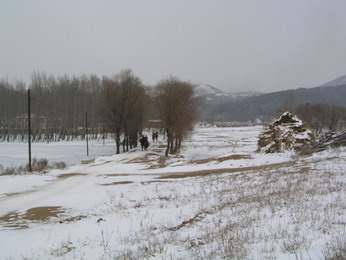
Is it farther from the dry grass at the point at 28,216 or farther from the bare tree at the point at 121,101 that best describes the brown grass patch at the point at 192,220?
the bare tree at the point at 121,101

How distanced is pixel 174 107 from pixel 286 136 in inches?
630

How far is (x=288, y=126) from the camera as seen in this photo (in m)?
28.4

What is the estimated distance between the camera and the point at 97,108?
192 feet

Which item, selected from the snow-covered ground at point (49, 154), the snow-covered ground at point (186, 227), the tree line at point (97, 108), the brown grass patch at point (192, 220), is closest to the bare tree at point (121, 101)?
the tree line at point (97, 108)

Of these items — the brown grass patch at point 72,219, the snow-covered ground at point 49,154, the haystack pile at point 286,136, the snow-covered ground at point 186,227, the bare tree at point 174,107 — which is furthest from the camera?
the bare tree at point 174,107

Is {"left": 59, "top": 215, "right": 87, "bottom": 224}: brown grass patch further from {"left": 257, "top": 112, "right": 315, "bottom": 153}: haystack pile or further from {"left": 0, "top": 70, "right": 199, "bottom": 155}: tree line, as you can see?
{"left": 0, "top": 70, "right": 199, "bottom": 155}: tree line

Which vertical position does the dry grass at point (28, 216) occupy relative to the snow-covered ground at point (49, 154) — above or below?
above

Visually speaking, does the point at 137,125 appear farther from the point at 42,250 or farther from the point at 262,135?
the point at 42,250

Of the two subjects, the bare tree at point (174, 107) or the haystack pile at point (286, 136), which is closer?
the haystack pile at point (286, 136)

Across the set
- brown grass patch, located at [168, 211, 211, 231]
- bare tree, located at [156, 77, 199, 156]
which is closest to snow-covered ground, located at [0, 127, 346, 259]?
brown grass patch, located at [168, 211, 211, 231]

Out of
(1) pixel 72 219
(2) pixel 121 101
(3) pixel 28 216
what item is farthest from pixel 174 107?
(1) pixel 72 219

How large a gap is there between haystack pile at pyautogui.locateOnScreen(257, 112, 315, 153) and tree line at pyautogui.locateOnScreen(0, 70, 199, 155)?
13146mm

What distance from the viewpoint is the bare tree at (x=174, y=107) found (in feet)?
123

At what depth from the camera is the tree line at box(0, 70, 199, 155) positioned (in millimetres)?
38594
